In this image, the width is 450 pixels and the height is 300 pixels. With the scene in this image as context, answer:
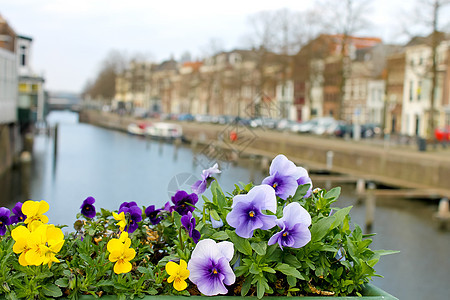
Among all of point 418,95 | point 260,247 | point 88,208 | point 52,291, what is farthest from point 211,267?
point 418,95

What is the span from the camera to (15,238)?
206cm

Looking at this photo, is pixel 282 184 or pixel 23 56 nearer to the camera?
pixel 282 184

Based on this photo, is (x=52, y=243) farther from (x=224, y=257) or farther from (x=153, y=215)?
(x=153, y=215)

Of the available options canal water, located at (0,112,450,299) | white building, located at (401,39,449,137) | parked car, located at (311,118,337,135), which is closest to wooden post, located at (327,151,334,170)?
canal water, located at (0,112,450,299)

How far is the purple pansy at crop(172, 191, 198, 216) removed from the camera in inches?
102

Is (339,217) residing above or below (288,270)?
above

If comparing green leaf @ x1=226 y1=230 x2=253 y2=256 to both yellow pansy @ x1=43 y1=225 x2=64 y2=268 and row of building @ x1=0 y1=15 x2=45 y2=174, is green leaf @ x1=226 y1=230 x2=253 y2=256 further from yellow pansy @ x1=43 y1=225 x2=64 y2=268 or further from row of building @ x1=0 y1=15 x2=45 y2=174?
row of building @ x1=0 y1=15 x2=45 y2=174

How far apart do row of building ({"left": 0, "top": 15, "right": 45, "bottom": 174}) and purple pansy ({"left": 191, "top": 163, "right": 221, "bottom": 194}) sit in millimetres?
32735

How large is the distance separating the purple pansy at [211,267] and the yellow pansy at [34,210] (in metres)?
0.62

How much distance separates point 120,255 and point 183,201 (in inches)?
19.9

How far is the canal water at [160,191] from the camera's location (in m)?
18.1

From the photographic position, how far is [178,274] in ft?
6.95

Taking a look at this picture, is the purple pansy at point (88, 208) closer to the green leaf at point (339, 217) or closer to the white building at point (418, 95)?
the green leaf at point (339, 217)

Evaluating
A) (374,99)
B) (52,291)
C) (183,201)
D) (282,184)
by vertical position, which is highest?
Answer: (374,99)
